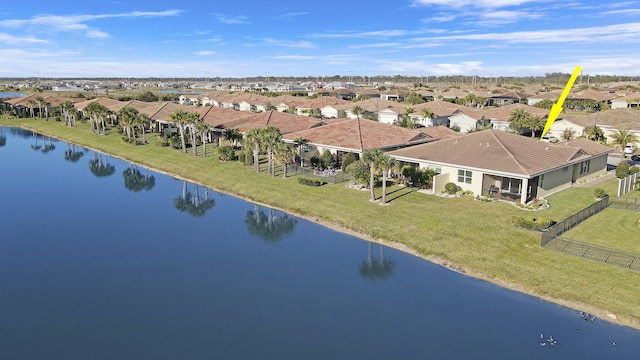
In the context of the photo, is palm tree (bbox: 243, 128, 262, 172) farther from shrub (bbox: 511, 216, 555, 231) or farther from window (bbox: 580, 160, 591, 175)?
window (bbox: 580, 160, 591, 175)

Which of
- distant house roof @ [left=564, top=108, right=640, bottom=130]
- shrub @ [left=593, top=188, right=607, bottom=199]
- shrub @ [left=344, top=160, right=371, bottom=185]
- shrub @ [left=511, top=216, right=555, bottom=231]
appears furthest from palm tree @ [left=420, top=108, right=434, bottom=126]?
shrub @ [left=511, top=216, right=555, bottom=231]

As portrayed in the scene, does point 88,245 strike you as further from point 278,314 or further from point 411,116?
point 411,116

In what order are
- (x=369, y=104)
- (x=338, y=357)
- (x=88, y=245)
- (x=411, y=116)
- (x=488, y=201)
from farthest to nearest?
(x=369, y=104)
(x=411, y=116)
(x=488, y=201)
(x=88, y=245)
(x=338, y=357)

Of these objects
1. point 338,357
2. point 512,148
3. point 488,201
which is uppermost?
point 512,148

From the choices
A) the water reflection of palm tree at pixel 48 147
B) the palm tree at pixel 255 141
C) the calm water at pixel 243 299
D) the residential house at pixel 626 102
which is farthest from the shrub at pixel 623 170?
the water reflection of palm tree at pixel 48 147

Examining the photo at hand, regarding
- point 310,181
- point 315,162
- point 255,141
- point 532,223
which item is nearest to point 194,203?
point 255,141

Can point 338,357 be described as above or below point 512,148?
below

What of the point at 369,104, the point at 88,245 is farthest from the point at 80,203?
the point at 369,104
